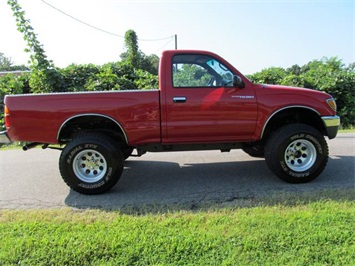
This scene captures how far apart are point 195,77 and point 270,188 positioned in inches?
77.6

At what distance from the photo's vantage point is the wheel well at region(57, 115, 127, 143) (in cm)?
501

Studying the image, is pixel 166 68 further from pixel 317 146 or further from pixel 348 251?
pixel 348 251

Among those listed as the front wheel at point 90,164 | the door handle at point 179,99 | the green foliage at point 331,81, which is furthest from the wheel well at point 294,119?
the green foliage at point 331,81

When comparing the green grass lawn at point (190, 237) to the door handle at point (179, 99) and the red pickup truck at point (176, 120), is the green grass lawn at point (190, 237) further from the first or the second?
the door handle at point (179, 99)

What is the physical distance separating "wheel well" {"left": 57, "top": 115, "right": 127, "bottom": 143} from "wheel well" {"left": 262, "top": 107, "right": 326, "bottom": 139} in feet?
7.53

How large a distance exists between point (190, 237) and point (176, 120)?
79.7 inches

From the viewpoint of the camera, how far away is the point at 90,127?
535cm

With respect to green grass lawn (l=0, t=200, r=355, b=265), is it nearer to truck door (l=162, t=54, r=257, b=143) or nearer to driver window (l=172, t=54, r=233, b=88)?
truck door (l=162, t=54, r=257, b=143)

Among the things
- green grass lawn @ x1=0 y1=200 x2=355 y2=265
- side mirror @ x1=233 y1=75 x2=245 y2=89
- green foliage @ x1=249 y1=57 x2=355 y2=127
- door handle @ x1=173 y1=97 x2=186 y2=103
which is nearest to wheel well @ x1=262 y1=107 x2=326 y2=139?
side mirror @ x1=233 y1=75 x2=245 y2=89

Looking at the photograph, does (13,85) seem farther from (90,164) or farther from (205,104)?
(205,104)

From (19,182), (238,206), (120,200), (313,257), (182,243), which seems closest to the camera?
(313,257)

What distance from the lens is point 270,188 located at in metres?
4.98

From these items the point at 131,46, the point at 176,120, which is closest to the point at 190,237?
the point at 176,120

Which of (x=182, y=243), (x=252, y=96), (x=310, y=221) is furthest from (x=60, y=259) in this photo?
(x=252, y=96)
